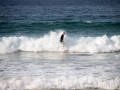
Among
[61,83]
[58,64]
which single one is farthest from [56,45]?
[61,83]

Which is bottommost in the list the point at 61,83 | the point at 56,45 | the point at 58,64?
the point at 61,83

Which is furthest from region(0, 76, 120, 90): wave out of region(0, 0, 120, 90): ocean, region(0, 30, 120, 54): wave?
region(0, 30, 120, 54): wave

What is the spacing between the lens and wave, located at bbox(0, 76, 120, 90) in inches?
391

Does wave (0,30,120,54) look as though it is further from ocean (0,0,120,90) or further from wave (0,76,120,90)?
wave (0,76,120,90)

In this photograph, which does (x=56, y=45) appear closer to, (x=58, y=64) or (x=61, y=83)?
(x=58, y=64)

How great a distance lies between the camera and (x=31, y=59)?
14484 mm

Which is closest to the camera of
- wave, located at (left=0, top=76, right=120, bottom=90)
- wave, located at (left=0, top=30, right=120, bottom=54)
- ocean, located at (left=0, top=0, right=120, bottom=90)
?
wave, located at (left=0, top=76, right=120, bottom=90)

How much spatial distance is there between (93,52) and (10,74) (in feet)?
22.8

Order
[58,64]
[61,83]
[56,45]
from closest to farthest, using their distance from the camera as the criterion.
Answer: [61,83] < [58,64] < [56,45]

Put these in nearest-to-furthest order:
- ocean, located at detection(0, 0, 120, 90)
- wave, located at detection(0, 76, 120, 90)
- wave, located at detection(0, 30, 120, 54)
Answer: wave, located at detection(0, 76, 120, 90) < ocean, located at detection(0, 0, 120, 90) < wave, located at detection(0, 30, 120, 54)

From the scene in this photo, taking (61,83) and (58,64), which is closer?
(61,83)

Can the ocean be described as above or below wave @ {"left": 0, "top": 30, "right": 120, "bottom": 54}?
below

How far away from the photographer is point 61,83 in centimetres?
1017

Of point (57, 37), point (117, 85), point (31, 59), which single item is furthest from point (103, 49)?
point (117, 85)
